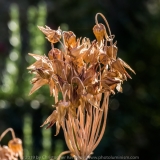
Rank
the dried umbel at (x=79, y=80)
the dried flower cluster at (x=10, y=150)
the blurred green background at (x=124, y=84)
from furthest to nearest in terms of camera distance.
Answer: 1. the blurred green background at (x=124, y=84)
2. the dried flower cluster at (x=10, y=150)
3. the dried umbel at (x=79, y=80)

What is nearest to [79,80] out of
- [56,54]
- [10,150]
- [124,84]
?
[56,54]

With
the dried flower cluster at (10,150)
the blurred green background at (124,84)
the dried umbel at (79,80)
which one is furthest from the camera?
the blurred green background at (124,84)

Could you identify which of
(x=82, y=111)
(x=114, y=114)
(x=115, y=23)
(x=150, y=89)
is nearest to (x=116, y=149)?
(x=114, y=114)

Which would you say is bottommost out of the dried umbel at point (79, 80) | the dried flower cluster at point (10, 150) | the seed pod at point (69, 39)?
the dried flower cluster at point (10, 150)

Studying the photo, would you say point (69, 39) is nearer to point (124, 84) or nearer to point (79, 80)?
point (79, 80)

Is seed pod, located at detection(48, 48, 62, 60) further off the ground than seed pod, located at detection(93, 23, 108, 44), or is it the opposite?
seed pod, located at detection(93, 23, 108, 44)

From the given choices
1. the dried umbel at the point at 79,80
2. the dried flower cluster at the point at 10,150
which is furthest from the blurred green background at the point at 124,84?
the dried umbel at the point at 79,80

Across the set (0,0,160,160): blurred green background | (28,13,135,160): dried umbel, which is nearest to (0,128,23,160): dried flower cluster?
(28,13,135,160): dried umbel

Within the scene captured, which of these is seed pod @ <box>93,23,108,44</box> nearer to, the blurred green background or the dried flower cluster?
the dried flower cluster

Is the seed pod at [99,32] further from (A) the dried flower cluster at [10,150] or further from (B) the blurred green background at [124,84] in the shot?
(B) the blurred green background at [124,84]

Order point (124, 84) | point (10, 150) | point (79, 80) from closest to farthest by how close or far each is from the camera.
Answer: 1. point (79, 80)
2. point (10, 150)
3. point (124, 84)
